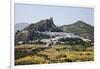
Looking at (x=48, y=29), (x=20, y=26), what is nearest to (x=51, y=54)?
(x=48, y=29)

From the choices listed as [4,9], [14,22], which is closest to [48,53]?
[14,22]

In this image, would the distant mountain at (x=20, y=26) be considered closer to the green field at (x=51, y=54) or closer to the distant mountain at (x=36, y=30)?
the distant mountain at (x=36, y=30)

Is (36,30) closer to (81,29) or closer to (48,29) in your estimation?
(48,29)

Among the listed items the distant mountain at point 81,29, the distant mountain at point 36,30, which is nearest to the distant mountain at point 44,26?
the distant mountain at point 36,30

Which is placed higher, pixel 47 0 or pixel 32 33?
pixel 47 0

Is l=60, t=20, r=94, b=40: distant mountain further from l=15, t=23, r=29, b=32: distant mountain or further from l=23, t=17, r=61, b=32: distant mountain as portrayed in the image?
l=15, t=23, r=29, b=32: distant mountain
